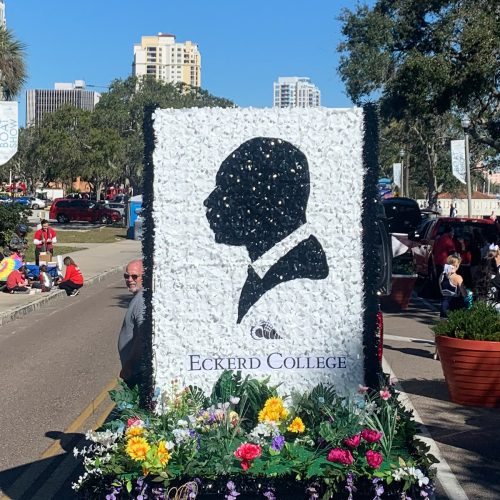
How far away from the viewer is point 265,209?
470cm

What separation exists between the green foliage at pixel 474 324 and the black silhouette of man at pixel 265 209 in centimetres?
448

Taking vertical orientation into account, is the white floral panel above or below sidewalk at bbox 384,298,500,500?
above

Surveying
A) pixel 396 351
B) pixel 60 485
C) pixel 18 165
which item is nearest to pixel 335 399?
pixel 60 485

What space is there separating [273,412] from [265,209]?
1.09 m

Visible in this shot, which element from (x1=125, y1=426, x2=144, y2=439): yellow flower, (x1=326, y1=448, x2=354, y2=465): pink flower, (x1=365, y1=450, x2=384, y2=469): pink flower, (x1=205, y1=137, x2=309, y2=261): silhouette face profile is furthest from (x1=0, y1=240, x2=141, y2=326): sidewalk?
(x1=365, y1=450, x2=384, y2=469): pink flower

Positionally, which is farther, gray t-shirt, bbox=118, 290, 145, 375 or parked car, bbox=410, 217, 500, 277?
parked car, bbox=410, 217, 500, 277

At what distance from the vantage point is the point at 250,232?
4.69 metres

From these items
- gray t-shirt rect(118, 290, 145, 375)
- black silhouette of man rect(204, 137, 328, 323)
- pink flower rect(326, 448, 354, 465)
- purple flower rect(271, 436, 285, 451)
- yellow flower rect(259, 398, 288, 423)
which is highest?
black silhouette of man rect(204, 137, 328, 323)

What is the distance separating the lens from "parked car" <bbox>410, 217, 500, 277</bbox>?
66.4 feet

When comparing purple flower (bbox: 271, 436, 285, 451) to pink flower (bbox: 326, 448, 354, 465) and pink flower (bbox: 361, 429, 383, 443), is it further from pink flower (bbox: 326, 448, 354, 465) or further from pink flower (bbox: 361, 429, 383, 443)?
pink flower (bbox: 361, 429, 383, 443)

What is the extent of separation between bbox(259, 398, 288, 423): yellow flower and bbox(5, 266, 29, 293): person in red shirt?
16413 millimetres

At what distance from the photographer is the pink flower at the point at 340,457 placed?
4129 millimetres

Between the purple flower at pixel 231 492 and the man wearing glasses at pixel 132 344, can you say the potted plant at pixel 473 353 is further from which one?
the purple flower at pixel 231 492

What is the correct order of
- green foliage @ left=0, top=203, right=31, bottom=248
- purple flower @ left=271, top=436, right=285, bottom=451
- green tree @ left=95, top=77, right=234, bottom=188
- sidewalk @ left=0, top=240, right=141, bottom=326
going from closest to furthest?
purple flower @ left=271, top=436, right=285, bottom=451 → sidewalk @ left=0, top=240, right=141, bottom=326 → green foliage @ left=0, top=203, right=31, bottom=248 → green tree @ left=95, top=77, right=234, bottom=188
